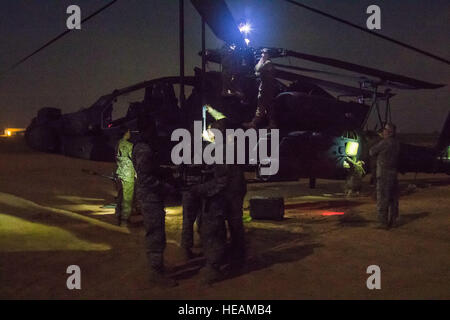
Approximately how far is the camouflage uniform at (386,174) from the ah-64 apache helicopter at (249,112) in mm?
2716

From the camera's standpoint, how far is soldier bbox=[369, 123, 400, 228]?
6.90 metres

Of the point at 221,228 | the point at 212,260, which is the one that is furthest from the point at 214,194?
the point at 212,260

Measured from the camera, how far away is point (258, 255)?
5559 mm

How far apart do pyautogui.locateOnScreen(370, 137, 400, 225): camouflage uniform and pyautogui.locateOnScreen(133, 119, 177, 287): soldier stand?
4147 mm

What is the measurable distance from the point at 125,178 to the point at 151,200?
3.16 meters

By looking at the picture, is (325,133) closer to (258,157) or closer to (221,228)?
(258,157)

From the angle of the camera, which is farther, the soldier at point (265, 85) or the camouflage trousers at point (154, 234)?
the soldier at point (265, 85)

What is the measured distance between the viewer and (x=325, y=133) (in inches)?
440

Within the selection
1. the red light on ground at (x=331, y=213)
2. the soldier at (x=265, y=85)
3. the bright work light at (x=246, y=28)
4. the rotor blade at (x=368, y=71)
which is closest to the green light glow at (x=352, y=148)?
the rotor blade at (x=368, y=71)

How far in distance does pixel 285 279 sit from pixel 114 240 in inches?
114

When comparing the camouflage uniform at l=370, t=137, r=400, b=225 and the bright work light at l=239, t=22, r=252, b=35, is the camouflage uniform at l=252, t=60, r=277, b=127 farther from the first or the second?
the camouflage uniform at l=370, t=137, r=400, b=225

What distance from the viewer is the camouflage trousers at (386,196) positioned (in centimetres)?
691

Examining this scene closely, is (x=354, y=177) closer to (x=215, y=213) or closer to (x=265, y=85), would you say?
(x=265, y=85)

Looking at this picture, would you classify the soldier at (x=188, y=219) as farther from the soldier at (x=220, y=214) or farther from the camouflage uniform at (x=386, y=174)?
the camouflage uniform at (x=386, y=174)
